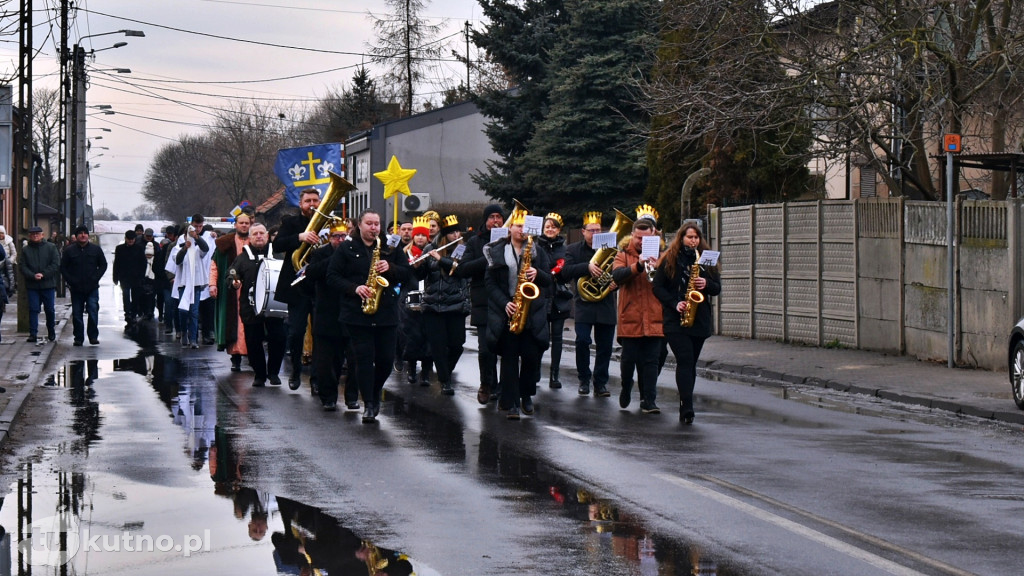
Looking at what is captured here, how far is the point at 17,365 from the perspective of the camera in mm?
18688

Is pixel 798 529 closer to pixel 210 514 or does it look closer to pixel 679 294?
pixel 210 514

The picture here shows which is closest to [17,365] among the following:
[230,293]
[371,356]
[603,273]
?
[230,293]

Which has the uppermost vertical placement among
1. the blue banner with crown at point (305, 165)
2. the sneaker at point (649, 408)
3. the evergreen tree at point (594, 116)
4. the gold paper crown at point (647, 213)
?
the evergreen tree at point (594, 116)

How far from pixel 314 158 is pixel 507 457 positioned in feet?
76.5

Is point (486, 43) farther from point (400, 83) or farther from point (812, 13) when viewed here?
point (400, 83)

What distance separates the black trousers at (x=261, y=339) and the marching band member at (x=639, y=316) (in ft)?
13.8

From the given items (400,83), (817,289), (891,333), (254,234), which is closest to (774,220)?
(817,289)

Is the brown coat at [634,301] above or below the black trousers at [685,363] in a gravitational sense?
above

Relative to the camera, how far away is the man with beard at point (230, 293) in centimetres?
1755

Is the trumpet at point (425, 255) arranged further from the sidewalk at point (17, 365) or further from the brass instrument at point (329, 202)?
the sidewalk at point (17, 365)

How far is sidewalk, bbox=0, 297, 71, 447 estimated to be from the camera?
13.3 metres

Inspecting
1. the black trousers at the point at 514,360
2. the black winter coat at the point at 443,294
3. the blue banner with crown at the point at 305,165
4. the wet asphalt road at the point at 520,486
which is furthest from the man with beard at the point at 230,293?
the blue banner with crown at the point at 305,165

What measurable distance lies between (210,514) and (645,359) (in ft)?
20.0

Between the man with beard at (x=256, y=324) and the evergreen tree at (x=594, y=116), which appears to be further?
the evergreen tree at (x=594, y=116)
